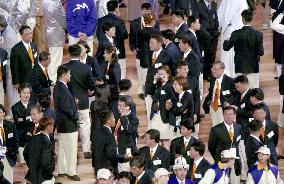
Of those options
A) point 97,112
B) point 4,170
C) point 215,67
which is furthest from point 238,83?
point 4,170

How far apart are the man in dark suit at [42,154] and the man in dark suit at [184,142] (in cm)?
165

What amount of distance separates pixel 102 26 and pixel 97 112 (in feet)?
7.64

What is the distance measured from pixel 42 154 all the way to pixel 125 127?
1345 millimetres

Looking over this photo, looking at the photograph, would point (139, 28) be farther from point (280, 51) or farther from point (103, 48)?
point (280, 51)

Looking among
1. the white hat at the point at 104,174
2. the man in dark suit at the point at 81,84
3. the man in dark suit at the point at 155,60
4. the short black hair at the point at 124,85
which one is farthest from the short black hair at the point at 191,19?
the white hat at the point at 104,174

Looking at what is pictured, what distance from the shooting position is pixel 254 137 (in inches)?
527

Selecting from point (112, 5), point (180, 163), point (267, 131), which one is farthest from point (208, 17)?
point (180, 163)

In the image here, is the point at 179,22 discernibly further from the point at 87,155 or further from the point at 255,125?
the point at 255,125

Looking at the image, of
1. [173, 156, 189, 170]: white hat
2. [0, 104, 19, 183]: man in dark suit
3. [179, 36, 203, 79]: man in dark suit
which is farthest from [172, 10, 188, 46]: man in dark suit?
[173, 156, 189, 170]: white hat

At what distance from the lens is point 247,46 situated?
15.6 m

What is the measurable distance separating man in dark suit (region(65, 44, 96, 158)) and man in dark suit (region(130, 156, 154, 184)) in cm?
243

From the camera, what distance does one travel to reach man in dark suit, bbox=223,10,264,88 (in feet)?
50.8

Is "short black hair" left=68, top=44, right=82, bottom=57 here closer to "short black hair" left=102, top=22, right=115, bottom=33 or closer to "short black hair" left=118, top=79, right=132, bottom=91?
"short black hair" left=118, top=79, right=132, bottom=91

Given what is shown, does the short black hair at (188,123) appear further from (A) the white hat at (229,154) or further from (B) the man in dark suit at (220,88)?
(B) the man in dark suit at (220,88)
